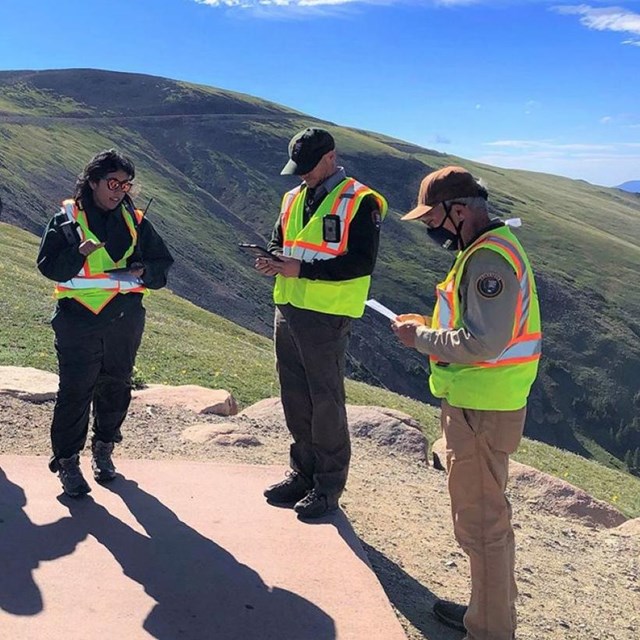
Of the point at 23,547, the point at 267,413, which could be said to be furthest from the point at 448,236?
the point at 267,413

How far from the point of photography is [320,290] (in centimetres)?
512

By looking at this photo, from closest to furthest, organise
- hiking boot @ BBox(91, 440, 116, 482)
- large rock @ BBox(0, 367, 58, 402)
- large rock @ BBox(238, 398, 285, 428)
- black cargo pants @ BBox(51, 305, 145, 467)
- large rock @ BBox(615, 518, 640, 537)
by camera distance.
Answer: black cargo pants @ BBox(51, 305, 145, 467) < hiking boot @ BBox(91, 440, 116, 482) < large rock @ BBox(615, 518, 640, 537) < large rock @ BBox(0, 367, 58, 402) < large rock @ BBox(238, 398, 285, 428)

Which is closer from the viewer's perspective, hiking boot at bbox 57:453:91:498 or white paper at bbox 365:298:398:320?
white paper at bbox 365:298:398:320

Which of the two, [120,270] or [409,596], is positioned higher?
[120,270]

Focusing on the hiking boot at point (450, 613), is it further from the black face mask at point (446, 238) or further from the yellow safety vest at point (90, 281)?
the yellow safety vest at point (90, 281)

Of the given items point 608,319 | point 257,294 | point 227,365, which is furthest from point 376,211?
point 608,319

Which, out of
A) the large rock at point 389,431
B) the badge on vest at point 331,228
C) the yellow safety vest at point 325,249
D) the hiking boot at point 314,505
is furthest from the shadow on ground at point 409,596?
the large rock at point 389,431

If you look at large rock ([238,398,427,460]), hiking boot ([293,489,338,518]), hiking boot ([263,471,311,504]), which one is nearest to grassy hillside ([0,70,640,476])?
large rock ([238,398,427,460])

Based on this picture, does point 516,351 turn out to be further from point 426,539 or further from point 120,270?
point 120,270

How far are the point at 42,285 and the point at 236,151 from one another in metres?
104

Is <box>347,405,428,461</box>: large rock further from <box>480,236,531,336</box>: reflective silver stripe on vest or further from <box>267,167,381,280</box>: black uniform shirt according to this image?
<box>480,236,531,336</box>: reflective silver stripe on vest

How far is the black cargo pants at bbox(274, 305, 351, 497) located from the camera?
17.0ft

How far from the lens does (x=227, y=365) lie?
16.3m

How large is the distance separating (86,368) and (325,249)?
6.21 feet
